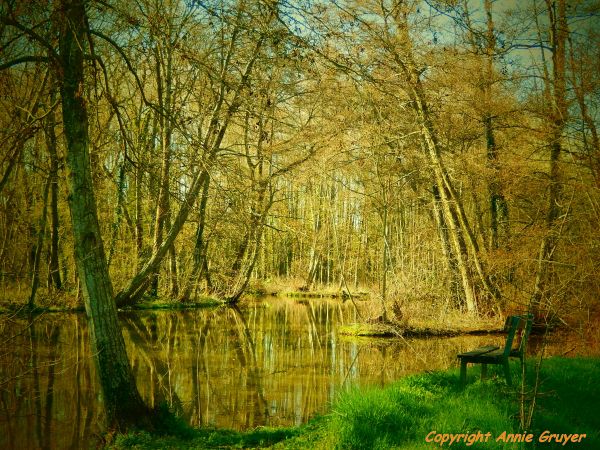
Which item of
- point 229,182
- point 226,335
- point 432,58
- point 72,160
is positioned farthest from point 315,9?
point 226,335

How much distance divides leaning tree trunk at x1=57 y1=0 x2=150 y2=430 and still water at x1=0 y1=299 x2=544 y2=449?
0.50 metres

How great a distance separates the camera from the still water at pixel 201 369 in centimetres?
697

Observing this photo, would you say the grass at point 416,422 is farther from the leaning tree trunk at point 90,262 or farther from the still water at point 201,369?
the still water at point 201,369

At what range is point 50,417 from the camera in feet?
23.0

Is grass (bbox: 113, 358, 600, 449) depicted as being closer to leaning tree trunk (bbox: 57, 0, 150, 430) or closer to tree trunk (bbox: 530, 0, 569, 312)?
leaning tree trunk (bbox: 57, 0, 150, 430)

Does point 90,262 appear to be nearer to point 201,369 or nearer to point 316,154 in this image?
point 201,369

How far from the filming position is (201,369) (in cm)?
1026

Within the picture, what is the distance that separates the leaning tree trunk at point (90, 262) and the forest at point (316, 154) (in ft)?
0.06

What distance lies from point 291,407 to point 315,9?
5291mm

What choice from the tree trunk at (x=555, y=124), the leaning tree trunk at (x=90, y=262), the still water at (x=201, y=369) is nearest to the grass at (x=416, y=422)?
the leaning tree trunk at (x=90, y=262)

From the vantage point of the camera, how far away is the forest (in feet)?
18.8

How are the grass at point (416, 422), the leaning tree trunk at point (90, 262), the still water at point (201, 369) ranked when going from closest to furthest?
the grass at point (416, 422) < the leaning tree trunk at point (90, 262) < the still water at point (201, 369)

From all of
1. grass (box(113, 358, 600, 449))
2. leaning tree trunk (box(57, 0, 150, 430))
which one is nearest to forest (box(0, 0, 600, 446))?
leaning tree trunk (box(57, 0, 150, 430))

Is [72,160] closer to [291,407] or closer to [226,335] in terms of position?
[291,407]
